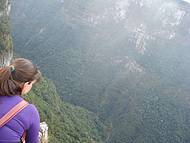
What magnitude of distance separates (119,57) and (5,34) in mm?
60168

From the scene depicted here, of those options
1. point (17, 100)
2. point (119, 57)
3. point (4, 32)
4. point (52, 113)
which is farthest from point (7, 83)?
point (119, 57)

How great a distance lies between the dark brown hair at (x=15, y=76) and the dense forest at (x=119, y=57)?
6401 cm

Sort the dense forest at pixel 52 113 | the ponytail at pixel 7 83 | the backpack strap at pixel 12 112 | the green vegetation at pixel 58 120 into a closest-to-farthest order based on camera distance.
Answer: the backpack strap at pixel 12 112 → the ponytail at pixel 7 83 → the dense forest at pixel 52 113 → the green vegetation at pixel 58 120

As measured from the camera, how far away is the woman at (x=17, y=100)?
473 cm

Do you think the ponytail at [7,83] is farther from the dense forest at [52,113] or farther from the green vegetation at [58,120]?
the green vegetation at [58,120]

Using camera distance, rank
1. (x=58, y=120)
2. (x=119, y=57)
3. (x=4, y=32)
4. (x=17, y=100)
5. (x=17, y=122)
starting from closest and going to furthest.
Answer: (x=17, y=122) < (x=17, y=100) < (x=4, y=32) < (x=58, y=120) < (x=119, y=57)

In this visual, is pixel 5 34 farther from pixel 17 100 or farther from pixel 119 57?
pixel 119 57

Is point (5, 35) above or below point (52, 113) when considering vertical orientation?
above

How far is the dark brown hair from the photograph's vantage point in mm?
4801

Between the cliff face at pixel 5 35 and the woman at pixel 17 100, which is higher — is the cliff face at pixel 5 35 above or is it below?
below

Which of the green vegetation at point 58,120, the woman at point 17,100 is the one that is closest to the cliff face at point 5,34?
the green vegetation at point 58,120

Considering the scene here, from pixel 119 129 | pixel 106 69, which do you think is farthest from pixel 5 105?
pixel 106 69

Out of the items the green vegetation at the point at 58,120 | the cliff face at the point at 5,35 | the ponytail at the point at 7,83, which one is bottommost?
the green vegetation at the point at 58,120

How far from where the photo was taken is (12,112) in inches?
187
